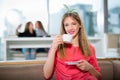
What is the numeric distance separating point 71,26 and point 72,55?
18cm

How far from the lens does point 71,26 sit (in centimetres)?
127

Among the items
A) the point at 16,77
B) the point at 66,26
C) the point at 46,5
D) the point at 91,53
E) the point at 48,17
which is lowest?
the point at 16,77

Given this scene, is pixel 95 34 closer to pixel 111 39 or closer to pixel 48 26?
pixel 48 26

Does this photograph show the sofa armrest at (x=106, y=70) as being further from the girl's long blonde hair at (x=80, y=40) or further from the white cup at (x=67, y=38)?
the white cup at (x=67, y=38)

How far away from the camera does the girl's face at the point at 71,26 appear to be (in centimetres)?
126

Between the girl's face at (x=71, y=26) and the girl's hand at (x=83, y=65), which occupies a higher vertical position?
the girl's face at (x=71, y=26)

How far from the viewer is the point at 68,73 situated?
121cm

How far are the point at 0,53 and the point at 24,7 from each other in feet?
3.92

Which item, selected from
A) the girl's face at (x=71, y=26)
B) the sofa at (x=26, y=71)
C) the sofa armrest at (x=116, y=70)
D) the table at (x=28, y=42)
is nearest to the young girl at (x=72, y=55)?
the girl's face at (x=71, y=26)

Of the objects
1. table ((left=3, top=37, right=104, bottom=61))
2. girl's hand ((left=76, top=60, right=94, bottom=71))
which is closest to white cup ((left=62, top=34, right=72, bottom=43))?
girl's hand ((left=76, top=60, right=94, bottom=71))

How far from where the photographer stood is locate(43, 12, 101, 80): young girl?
47.6 inches

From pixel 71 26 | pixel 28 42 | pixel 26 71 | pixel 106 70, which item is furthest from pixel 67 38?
pixel 28 42

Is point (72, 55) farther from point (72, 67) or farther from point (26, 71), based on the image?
point (26, 71)

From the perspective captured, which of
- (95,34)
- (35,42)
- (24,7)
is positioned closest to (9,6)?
(24,7)
